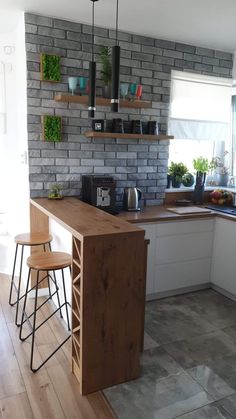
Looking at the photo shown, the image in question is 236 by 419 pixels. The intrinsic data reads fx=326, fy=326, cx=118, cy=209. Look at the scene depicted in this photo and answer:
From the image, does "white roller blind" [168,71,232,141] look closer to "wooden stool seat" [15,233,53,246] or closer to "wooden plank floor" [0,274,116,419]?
"wooden stool seat" [15,233,53,246]

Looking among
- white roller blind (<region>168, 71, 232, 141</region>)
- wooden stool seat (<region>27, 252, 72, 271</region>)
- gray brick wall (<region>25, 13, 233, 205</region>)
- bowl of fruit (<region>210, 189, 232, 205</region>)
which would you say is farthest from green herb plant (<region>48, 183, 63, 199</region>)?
bowl of fruit (<region>210, 189, 232, 205</region>)

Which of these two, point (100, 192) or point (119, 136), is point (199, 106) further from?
point (100, 192)

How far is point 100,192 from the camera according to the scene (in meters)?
2.88

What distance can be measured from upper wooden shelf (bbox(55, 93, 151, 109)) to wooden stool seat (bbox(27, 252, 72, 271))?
132 centimetres

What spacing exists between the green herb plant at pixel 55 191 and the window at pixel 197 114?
139 centimetres

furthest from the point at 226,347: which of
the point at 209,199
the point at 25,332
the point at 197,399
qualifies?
the point at 209,199

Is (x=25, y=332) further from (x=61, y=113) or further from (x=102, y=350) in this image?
(x=61, y=113)

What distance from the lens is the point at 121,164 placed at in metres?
→ 3.25

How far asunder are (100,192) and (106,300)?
1255 mm

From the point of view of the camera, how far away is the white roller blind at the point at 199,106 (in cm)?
347

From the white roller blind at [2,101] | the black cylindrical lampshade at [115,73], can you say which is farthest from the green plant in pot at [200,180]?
the white roller blind at [2,101]

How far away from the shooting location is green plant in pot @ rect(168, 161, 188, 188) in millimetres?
3621

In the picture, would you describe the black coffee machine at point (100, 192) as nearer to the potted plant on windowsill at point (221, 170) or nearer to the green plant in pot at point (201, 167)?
the green plant in pot at point (201, 167)

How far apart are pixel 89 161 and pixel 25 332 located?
1.58 meters
